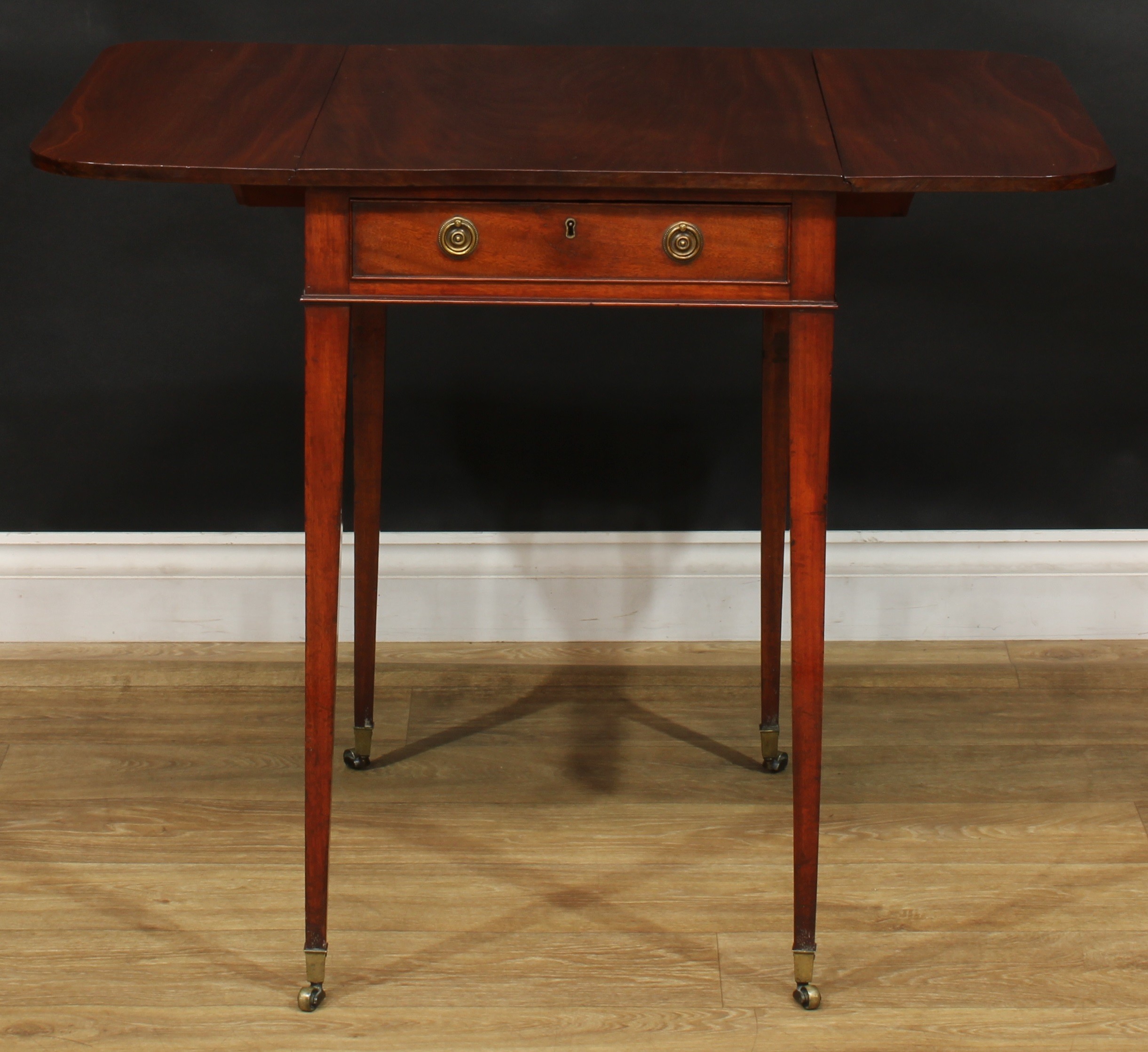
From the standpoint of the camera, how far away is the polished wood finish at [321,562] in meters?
1.53

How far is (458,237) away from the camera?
4.91ft

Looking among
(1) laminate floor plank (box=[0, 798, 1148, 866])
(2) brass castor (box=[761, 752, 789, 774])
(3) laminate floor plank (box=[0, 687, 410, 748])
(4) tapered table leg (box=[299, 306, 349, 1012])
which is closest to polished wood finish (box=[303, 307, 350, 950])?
(4) tapered table leg (box=[299, 306, 349, 1012])

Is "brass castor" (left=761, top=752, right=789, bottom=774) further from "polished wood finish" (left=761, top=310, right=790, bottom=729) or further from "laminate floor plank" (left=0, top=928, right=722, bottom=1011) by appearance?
"laminate floor plank" (left=0, top=928, right=722, bottom=1011)

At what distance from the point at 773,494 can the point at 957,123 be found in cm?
63

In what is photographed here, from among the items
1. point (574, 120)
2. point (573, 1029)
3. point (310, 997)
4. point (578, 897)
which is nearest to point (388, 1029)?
point (310, 997)

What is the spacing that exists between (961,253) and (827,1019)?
126cm

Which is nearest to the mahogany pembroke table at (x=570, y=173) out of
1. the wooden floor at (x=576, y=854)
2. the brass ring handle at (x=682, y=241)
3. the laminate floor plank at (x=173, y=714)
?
the brass ring handle at (x=682, y=241)

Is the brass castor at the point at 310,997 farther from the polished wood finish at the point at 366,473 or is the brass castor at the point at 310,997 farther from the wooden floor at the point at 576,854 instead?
the polished wood finish at the point at 366,473

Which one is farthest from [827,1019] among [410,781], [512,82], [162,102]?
[162,102]

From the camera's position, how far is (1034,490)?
2486 mm

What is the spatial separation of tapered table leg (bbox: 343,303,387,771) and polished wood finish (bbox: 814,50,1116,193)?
674mm

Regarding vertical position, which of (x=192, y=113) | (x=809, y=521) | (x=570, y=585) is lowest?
(x=570, y=585)

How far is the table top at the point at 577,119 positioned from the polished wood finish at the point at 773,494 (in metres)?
0.35

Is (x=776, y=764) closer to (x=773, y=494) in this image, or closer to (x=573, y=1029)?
(x=773, y=494)
